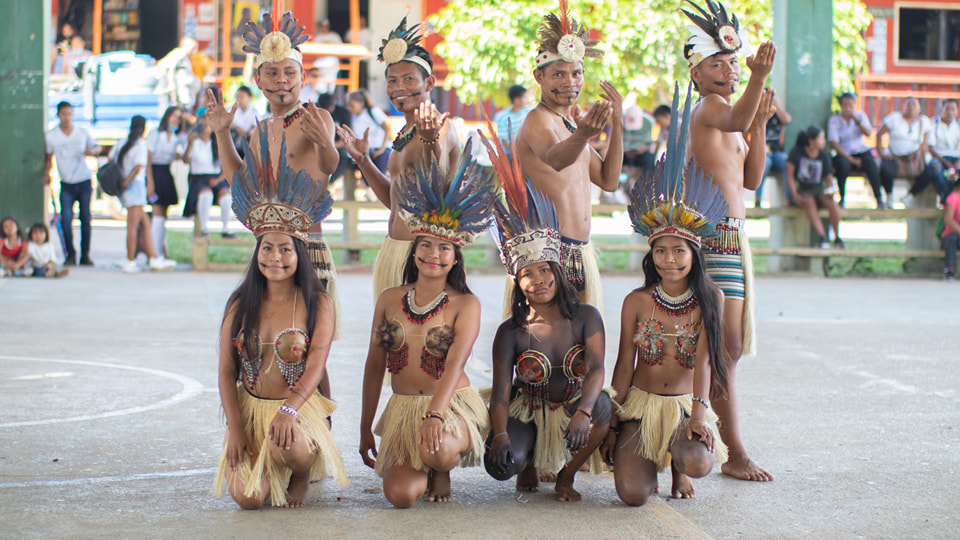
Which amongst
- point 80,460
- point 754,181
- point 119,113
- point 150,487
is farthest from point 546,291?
point 119,113

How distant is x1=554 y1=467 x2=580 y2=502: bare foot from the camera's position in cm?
375

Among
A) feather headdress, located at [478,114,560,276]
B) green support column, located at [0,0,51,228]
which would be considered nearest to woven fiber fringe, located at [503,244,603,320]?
feather headdress, located at [478,114,560,276]

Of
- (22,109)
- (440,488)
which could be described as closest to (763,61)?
(440,488)

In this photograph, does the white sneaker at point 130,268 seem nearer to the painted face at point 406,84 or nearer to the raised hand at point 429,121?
the painted face at point 406,84

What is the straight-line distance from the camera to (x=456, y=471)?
420 cm

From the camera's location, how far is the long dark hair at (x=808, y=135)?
1188cm

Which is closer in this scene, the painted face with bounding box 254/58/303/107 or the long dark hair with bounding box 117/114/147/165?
the painted face with bounding box 254/58/303/107

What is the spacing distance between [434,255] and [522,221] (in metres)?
0.38

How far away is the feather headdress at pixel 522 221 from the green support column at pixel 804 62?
9.02 m

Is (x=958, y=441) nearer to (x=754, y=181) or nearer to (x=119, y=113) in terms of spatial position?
(x=754, y=181)

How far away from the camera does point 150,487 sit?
377cm

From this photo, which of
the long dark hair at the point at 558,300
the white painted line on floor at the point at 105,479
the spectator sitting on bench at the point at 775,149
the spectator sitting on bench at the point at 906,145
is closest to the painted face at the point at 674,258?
the long dark hair at the point at 558,300

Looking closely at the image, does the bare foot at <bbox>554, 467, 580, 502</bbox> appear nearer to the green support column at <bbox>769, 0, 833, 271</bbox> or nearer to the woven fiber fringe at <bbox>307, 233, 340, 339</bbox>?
the woven fiber fringe at <bbox>307, 233, 340, 339</bbox>

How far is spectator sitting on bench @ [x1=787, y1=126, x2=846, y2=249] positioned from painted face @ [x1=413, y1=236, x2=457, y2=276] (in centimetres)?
898
